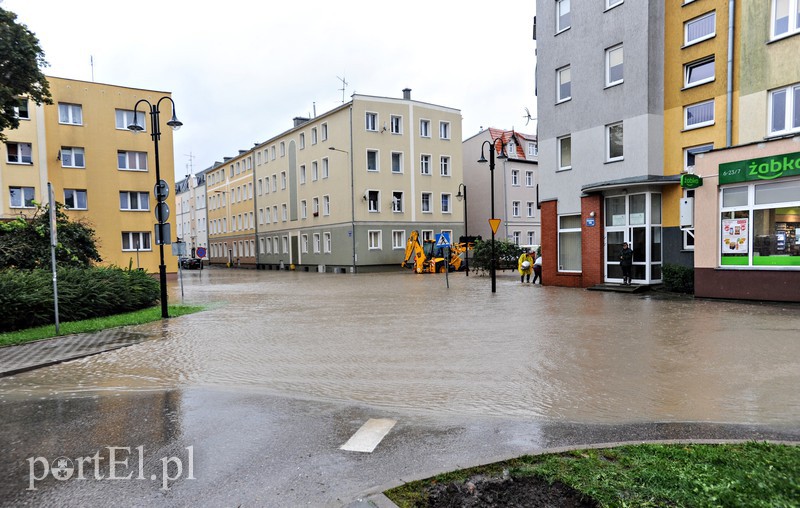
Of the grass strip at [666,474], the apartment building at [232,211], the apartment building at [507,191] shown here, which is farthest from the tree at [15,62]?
the apartment building at [232,211]

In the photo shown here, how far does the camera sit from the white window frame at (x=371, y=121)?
39.6m

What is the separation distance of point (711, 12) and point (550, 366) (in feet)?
54.6

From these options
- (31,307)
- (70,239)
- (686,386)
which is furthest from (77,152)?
(686,386)

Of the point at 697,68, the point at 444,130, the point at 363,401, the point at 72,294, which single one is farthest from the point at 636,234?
the point at 444,130

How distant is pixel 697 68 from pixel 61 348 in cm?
2137

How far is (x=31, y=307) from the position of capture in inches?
473

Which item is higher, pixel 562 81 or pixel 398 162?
pixel 562 81

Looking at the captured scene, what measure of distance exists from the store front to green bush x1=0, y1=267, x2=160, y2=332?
59.2 ft

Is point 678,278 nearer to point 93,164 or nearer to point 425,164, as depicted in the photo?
point 425,164

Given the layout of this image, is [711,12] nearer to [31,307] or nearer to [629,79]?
[629,79]

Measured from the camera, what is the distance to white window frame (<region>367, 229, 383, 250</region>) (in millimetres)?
39406

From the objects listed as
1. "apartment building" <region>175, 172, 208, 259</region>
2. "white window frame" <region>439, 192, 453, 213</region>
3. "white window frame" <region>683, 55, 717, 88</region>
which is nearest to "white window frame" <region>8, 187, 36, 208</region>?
"white window frame" <region>439, 192, 453, 213</region>

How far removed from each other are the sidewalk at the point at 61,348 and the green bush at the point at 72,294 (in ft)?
6.53

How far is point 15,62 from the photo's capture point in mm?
15758
